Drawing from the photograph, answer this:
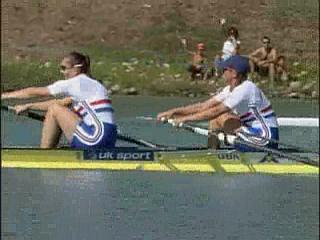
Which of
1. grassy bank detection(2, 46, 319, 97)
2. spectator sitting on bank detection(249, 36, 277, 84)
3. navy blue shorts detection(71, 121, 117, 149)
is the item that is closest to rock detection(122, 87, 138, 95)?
grassy bank detection(2, 46, 319, 97)

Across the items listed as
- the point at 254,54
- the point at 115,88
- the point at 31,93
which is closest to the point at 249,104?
the point at 31,93

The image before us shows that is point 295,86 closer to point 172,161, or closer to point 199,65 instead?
point 199,65

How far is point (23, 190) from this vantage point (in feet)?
16.6

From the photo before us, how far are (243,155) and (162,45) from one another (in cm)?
992

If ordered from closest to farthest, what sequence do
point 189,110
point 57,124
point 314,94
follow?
point 57,124 < point 189,110 < point 314,94

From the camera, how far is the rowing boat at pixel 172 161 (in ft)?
22.1

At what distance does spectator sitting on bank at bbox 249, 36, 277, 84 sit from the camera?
12.8 metres

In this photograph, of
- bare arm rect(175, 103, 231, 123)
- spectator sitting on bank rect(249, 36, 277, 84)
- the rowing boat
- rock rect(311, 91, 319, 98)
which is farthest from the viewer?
rock rect(311, 91, 319, 98)

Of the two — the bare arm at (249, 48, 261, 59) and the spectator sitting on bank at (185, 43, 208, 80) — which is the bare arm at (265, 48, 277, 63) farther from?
the spectator sitting on bank at (185, 43, 208, 80)

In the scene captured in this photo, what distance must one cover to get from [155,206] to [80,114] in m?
1.44

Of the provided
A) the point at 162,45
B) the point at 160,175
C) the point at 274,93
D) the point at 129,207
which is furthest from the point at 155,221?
the point at 162,45

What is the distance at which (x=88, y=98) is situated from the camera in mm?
6988

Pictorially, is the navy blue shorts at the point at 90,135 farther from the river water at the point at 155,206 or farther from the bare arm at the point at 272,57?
the bare arm at the point at 272,57

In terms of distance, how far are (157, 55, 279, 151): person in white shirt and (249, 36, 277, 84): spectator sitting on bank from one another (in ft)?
17.0
